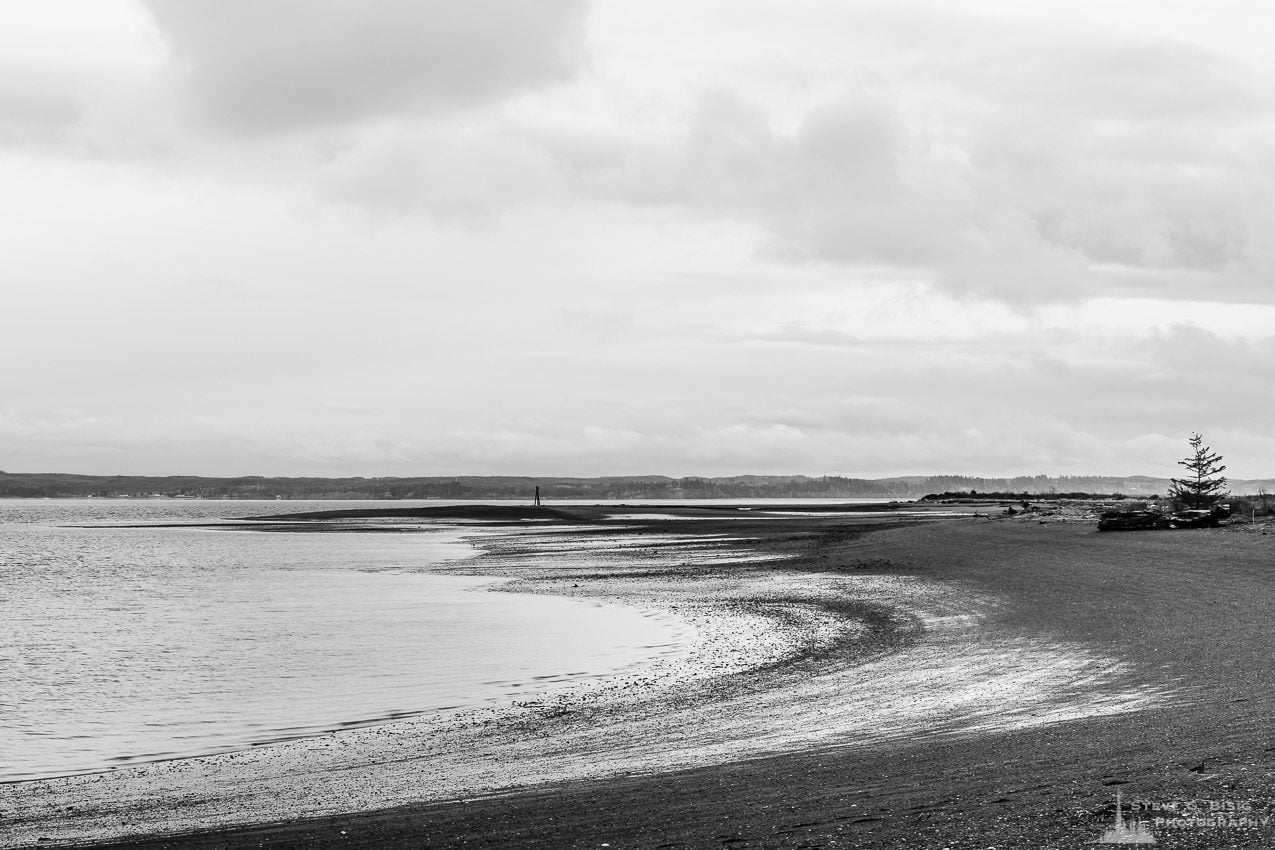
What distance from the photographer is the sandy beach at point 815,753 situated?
30.4 feet

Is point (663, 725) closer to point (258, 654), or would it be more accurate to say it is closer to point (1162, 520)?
point (258, 654)

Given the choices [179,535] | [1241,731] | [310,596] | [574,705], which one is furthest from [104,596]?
[179,535]

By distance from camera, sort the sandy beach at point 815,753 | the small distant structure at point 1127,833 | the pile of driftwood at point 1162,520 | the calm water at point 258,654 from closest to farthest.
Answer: the small distant structure at point 1127,833 < the sandy beach at point 815,753 < the calm water at point 258,654 < the pile of driftwood at point 1162,520

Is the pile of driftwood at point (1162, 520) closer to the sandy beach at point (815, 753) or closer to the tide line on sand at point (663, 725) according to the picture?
the sandy beach at point (815, 753)

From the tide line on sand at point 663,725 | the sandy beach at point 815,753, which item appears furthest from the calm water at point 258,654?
the sandy beach at point 815,753

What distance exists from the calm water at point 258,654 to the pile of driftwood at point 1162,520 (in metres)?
29.3

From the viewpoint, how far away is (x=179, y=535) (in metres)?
93.1

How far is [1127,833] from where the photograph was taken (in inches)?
320

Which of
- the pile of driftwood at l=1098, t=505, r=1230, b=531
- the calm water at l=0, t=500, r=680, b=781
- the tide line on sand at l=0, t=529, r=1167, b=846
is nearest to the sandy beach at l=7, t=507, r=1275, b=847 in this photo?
the tide line on sand at l=0, t=529, r=1167, b=846

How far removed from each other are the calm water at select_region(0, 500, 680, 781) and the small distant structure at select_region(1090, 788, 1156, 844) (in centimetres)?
1096

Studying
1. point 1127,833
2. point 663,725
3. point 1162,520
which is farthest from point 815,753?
point 1162,520

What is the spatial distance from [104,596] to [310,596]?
774 centimetres

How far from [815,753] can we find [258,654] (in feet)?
50.7

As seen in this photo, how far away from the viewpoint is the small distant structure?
7.95m
